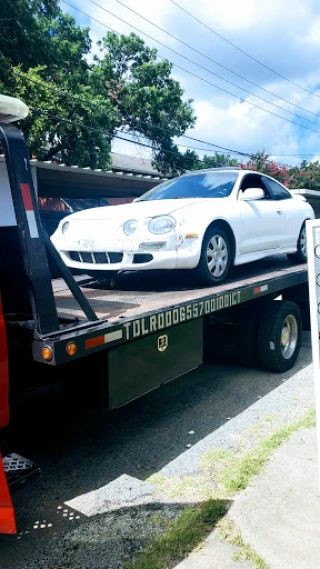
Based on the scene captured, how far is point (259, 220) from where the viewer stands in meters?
5.73

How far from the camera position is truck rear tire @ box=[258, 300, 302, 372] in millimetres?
5410

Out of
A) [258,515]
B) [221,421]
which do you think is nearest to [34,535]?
[258,515]

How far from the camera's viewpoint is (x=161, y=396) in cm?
498

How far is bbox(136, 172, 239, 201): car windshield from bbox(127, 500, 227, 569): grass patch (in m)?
3.48

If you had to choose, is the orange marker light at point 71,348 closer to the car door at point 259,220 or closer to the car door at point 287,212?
the car door at point 259,220

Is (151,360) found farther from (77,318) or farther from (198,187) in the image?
(198,187)

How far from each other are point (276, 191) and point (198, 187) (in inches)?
58.9

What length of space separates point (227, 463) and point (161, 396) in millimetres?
1505

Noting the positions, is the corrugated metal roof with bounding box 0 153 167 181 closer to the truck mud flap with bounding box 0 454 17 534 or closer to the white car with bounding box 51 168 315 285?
the white car with bounding box 51 168 315 285

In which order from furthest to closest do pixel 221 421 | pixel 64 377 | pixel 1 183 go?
pixel 221 421, pixel 64 377, pixel 1 183

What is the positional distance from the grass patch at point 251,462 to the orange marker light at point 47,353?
1.56m

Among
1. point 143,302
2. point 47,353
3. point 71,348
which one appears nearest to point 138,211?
point 143,302

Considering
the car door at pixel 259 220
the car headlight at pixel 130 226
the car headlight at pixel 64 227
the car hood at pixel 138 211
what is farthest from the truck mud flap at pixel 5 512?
the car door at pixel 259 220

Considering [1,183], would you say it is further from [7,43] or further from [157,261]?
[7,43]
